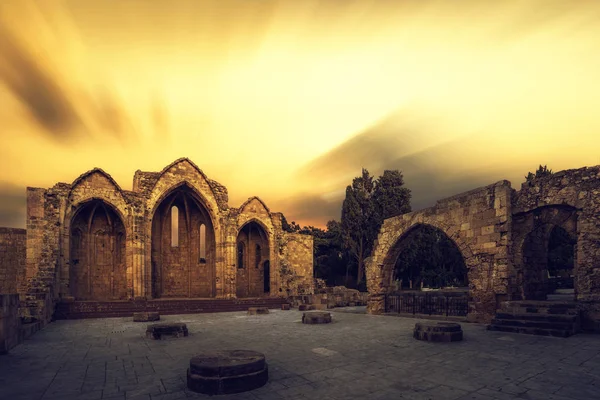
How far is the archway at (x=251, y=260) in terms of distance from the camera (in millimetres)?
28078

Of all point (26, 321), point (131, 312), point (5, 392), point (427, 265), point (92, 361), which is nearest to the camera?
point (5, 392)

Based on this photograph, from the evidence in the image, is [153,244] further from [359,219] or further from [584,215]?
[584,215]

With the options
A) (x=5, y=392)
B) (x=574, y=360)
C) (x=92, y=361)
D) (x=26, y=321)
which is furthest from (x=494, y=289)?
(x=26, y=321)

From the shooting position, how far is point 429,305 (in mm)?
14906

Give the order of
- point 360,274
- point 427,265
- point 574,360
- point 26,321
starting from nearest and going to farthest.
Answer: point 574,360, point 26,321, point 427,265, point 360,274

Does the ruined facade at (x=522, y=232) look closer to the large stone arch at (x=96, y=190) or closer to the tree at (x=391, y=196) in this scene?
the large stone arch at (x=96, y=190)

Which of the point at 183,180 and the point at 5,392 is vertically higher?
the point at 183,180

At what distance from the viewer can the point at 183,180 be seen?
77.4ft

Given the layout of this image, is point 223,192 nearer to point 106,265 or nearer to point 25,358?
point 106,265

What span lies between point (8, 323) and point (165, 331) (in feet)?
11.6

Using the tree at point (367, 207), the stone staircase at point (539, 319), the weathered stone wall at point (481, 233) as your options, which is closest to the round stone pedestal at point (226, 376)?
the stone staircase at point (539, 319)

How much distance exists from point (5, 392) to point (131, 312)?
46.3 feet

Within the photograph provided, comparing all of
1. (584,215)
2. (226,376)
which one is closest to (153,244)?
(226,376)

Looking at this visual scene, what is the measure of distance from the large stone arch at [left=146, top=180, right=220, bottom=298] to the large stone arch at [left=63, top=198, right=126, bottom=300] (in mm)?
2164
